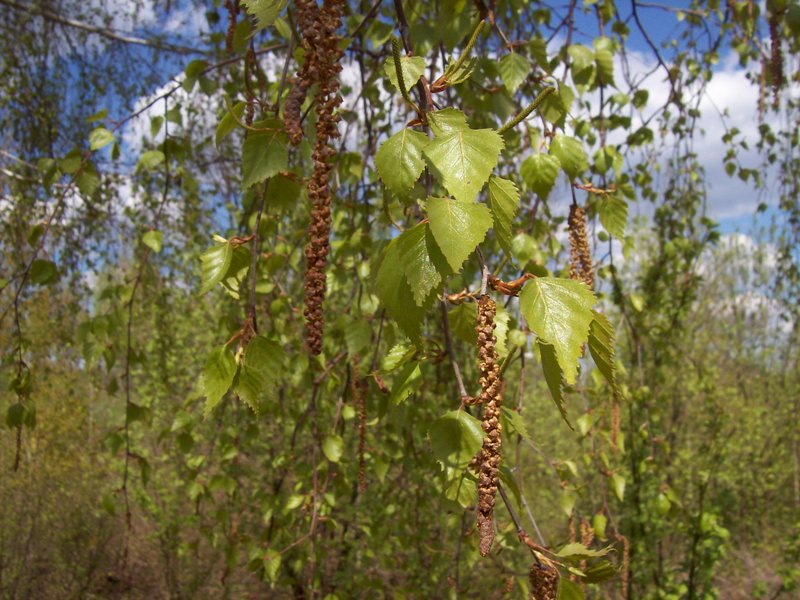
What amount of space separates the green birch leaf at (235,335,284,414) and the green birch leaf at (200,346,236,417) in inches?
0.5

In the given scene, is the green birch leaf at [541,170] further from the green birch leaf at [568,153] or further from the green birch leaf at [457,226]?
the green birch leaf at [457,226]

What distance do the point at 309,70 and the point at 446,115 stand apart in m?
0.14

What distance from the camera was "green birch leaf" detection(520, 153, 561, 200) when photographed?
916 millimetres

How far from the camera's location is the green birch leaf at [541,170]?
0.92 m

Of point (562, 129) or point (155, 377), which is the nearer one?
point (562, 129)

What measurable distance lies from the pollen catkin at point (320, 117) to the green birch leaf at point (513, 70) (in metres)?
0.59

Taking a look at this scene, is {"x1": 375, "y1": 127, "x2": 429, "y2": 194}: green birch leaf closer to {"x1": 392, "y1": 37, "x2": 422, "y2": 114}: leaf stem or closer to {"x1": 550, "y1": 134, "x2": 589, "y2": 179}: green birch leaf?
{"x1": 392, "y1": 37, "x2": 422, "y2": 114}: leaf stem

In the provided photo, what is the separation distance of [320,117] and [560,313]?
283mm

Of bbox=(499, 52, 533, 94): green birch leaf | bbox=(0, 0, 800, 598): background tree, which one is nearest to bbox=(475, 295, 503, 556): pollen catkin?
bbox=(0, 0, 800, 598): background tree

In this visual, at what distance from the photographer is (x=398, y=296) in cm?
50

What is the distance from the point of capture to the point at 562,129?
1.00 metres

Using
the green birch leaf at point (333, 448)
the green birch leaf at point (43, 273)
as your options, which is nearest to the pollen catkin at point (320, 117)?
the green birch leaf at point (333, 448)

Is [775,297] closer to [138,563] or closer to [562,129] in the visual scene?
[562,129]

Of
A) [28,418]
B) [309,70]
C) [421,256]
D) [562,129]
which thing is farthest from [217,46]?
[421,256]
